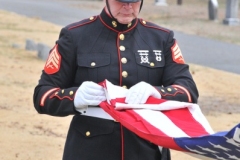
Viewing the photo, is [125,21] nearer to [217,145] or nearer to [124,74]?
[124,74]

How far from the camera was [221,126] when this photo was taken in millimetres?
8719

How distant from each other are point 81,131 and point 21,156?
12.4ft

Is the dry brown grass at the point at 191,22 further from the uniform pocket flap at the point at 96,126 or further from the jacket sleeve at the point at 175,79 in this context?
the uniform pocket flap at the point at 96,126

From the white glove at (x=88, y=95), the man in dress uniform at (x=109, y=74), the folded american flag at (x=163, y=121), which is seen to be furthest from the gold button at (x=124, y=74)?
the white glove at (x=88, y=95)

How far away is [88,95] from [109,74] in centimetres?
31

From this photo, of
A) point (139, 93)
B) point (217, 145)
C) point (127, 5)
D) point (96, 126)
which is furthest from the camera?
point (96, 126)

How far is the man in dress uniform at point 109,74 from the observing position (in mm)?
3521

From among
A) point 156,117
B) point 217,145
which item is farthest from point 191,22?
point 217,145

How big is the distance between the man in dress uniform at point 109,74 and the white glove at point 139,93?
4.7 inches

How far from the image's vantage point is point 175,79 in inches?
141

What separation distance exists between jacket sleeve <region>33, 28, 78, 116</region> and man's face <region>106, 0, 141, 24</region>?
255 millimetres

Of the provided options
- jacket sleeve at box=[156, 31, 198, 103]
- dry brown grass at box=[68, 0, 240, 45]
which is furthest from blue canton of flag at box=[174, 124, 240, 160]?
dry brown grass at box=[68, 0, 240, 45]

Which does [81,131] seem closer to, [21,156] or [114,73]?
[114,73]

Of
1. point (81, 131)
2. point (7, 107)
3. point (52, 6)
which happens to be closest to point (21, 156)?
point (7, 107)
